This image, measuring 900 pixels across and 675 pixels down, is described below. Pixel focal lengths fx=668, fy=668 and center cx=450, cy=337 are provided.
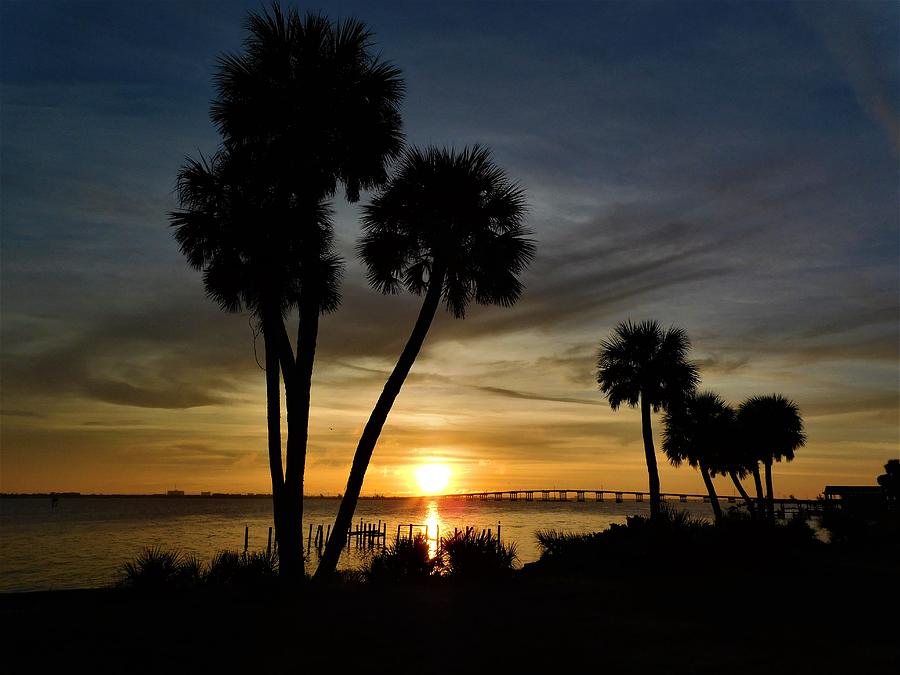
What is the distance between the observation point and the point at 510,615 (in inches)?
425

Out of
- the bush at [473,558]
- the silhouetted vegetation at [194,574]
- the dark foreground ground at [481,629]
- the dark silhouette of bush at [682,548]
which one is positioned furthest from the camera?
the dark silhouette of bush at [682,548]

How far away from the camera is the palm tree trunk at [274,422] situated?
688 inches

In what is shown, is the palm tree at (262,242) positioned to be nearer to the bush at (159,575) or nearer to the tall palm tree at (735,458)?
the bush at (159,575)

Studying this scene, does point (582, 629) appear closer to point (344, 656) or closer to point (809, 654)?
point (809, 654)

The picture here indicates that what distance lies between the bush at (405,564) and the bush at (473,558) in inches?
15.8

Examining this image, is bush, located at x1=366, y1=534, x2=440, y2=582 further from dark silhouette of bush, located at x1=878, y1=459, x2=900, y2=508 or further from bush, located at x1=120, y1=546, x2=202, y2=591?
dark silhouette of bush, located at x1=878, y1=459, x2=900, y2=508

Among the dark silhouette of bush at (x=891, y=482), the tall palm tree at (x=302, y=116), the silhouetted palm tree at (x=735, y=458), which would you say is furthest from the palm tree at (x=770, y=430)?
the tall palm tree at (x=302, y=116)

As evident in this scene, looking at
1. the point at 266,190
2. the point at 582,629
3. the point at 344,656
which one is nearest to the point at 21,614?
the point at 344,656

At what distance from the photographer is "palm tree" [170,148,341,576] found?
57.6ft

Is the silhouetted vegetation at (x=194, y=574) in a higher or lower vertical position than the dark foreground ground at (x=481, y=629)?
higher

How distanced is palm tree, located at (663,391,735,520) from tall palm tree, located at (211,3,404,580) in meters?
35.9

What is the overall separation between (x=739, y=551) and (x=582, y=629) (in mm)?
8738

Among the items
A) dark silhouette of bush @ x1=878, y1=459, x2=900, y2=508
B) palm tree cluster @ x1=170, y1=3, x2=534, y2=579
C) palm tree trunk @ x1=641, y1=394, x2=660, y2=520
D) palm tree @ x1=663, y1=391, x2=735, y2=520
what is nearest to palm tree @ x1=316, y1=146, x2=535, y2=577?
palm tree cluster @ x1=170, y1=3, x2=534, y2=579

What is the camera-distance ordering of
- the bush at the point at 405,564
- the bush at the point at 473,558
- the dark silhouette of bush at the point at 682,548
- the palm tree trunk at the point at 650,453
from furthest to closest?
the palm tree trunk at the point at 650,453
the dark silhouette of bush at the point at 682,548
the bush at the point at 473,558
the bush at the point at 405,564
